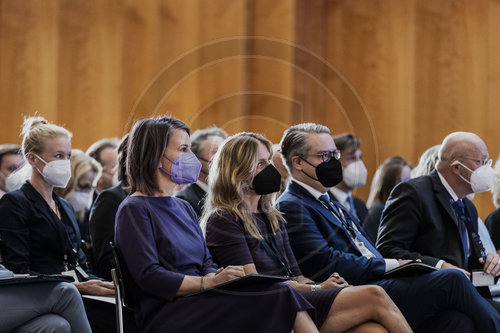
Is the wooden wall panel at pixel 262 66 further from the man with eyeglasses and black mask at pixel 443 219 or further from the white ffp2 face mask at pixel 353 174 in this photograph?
the man with eyeglasses and black mask at pixel 443 219

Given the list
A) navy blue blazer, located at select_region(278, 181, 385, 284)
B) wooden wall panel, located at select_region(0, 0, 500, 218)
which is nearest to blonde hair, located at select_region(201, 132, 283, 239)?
Result: navy blue blazer, located at select_region(278, 181, 385, 284)

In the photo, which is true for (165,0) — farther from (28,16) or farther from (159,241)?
(159,241)

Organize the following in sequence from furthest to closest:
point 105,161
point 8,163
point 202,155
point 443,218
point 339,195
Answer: point 339,195
point 105,161
point 8,163
point 202,155
point 443,218

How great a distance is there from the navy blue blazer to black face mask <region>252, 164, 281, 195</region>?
26cm

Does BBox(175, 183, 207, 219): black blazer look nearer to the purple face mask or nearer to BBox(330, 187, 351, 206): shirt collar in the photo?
the purple face mask

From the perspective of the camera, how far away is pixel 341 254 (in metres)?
3.44

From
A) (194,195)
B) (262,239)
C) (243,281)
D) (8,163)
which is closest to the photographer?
(243,281)

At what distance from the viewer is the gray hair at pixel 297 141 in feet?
12.1

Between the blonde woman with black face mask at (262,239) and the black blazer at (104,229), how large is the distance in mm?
710

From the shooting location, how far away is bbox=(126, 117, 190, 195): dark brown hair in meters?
2.94

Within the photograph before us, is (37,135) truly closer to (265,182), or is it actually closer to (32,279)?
(32,279)

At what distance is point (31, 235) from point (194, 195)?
3.41ft

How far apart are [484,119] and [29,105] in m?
4.41

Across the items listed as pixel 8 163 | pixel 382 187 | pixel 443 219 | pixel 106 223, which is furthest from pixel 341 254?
pixel 8 163
